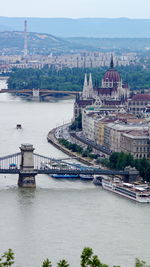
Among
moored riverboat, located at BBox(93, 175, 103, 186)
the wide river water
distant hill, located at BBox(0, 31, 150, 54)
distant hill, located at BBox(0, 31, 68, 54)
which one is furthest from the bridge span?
distant hill, located at BBox(0, 31, 68, 54)

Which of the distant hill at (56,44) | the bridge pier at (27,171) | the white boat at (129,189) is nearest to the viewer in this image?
the white boat at (129,189)

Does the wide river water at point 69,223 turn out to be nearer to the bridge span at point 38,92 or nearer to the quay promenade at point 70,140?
the quay promenade at point 70,140

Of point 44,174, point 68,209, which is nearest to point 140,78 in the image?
point 44,174

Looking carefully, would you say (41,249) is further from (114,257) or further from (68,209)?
(68,209)

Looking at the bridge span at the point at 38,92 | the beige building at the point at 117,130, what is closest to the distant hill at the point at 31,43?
the bridge span at the point at 38,92

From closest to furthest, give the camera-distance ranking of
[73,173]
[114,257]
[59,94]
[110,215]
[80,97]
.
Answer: [114,257] → [110,215] → [73,173] → [80,97] → [59,94]

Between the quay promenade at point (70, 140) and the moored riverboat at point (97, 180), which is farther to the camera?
the quay promenade at point (70, 140)

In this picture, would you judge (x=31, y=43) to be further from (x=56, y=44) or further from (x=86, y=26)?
(x=86, y=26)
